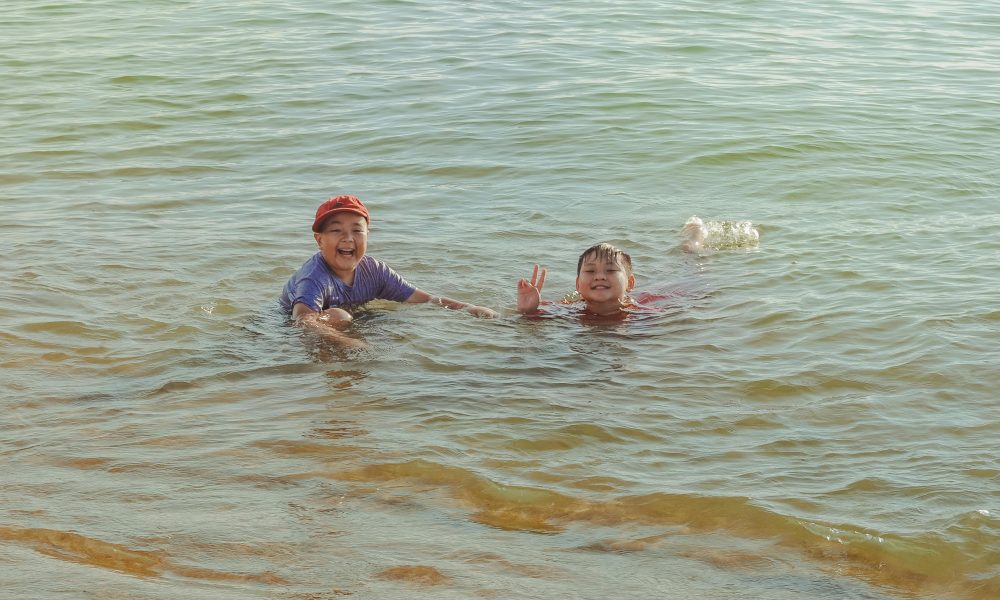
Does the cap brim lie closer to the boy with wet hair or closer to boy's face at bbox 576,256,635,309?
the boy with wet hair

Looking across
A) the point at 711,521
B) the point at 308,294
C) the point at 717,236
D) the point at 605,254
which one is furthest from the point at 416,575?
the point at 717,236

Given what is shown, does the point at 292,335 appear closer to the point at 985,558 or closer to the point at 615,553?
the point at 615,553

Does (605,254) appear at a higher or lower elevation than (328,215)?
lower

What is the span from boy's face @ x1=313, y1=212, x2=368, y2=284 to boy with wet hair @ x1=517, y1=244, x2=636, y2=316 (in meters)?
1.01

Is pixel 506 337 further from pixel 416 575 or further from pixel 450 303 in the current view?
pixel 416 575

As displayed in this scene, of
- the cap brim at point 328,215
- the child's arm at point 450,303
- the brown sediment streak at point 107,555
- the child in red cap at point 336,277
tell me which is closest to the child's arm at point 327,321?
the child in red cap at point 336,277

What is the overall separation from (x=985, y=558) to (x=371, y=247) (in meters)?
5.67

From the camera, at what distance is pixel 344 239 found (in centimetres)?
712

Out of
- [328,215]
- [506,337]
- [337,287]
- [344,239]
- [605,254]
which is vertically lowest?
[506,337]

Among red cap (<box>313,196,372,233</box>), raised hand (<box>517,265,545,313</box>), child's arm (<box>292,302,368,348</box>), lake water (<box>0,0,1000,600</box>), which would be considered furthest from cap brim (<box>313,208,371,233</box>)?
raised hand (<box>517,265,545,313</box>)

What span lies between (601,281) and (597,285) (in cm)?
3

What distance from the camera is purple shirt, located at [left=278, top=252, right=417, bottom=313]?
7.13 metres

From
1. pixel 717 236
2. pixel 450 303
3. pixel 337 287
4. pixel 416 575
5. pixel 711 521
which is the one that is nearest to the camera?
pixel 416 575

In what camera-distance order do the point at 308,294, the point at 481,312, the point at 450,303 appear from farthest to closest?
the point at 450,303 → the point at 481,312 → the point at 308,294
